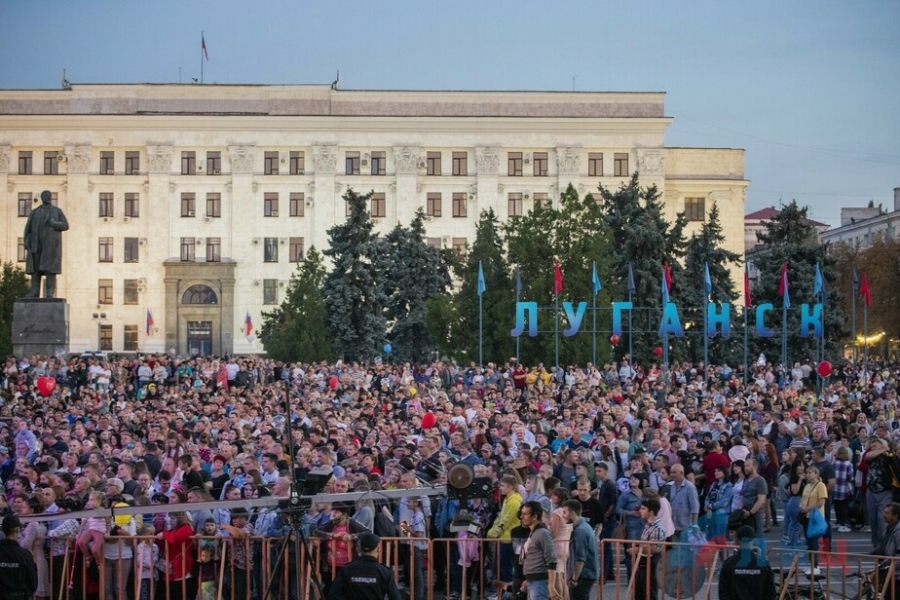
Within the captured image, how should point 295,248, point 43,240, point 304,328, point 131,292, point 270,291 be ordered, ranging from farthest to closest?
point 295,248
point 131,292
point 270,291
point 304,328
point 43,240

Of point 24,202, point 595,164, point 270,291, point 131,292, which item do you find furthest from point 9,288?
point 595,164

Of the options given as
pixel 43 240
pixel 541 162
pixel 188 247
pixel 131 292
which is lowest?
pixel 43 240

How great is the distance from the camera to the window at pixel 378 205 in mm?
78000

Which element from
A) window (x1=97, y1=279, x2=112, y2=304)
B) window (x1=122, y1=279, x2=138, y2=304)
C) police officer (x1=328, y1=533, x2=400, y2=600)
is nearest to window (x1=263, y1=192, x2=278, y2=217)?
window (x1=122, y1=279, x2=138, y2=304)

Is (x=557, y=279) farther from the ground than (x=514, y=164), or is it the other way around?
(x=514, y=164)

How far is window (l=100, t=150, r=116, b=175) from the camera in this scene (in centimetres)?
7781

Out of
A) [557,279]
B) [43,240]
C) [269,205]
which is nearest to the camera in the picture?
[43,240]

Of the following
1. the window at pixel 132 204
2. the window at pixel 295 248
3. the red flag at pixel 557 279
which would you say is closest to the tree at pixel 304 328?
the red flag at pixel 557 279

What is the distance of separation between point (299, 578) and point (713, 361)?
45418mm

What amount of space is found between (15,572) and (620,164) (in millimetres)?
68504

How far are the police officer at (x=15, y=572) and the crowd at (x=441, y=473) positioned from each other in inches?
51.9

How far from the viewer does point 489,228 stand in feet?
175

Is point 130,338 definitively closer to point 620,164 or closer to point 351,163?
point 351,163

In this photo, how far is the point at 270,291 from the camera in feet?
253
